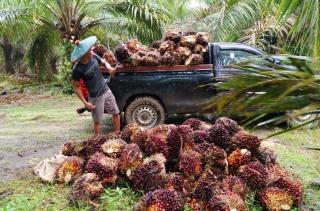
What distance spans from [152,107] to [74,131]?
5.75 feet

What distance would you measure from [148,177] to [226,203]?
96 cm

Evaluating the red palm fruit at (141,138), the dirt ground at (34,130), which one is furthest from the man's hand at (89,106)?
the red palm fruit at (141,138)

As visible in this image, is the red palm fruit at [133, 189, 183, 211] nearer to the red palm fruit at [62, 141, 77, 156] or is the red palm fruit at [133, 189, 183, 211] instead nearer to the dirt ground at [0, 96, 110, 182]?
the red palm fruit at [62, 141, 77, 156]

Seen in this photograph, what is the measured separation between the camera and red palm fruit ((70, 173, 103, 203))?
4371 millimetres

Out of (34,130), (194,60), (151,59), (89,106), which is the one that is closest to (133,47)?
(151,59)

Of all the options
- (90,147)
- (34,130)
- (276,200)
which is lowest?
(34,130)

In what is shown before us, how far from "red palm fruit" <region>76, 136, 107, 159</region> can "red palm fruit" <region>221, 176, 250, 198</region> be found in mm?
1721

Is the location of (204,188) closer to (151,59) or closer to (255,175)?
(255,175)

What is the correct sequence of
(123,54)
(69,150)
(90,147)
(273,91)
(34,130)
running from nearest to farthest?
(273,91) → (90,147) → (69,150) → (123,54) → (34,130)

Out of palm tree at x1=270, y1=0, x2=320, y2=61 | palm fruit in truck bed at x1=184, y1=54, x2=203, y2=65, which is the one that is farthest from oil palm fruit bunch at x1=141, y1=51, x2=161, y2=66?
palm tree at x1=270, y1=0, x2=320, y2=61

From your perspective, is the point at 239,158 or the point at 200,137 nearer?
the point at 239,158

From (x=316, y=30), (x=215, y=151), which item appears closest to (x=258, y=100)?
(x=316, y=30)

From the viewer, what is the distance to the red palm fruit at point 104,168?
4.65 metres

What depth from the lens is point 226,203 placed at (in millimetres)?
3936
